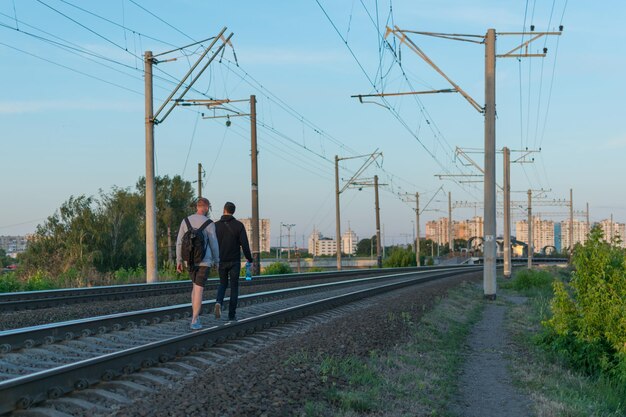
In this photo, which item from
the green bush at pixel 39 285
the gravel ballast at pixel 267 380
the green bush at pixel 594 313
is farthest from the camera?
the green bush at pixel 39 285

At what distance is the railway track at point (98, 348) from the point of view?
6.92m

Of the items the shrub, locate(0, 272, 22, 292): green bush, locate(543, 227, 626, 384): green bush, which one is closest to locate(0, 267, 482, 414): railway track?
locate(543, 227, 626, 384): green bush

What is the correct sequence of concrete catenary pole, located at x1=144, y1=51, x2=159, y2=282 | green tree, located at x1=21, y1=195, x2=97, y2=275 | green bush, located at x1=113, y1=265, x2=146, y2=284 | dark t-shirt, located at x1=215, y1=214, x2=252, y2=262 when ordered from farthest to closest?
green tree, located at x1=21, y1=195, x2=97, y2=275 → green bush, located at x1=113, y1=265, x2=146, y2=284 → concrete catenary pole, located at x1=144, y1=51, x2=159, y2=282 → dark t-shirt, located at x1=215, y1=214, x2=252, y2=262

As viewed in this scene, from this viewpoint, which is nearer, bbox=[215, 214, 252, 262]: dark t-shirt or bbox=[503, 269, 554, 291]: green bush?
→ bbox=[215, 214, 252, 262]: dark t-shirt

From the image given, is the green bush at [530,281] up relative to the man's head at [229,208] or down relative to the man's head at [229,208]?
down

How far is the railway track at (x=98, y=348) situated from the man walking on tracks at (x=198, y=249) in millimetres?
645

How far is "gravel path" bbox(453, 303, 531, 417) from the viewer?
329 inches

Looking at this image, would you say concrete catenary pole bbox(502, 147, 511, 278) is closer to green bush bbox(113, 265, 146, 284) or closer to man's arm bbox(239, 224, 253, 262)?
green bush bbox(113, 265, 146, 284)

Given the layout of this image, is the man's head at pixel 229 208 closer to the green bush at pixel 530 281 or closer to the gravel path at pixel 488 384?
the gravel path at pixel 488 384

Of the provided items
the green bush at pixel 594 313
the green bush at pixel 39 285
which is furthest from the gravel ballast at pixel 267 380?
the green bush at pixel 39 285

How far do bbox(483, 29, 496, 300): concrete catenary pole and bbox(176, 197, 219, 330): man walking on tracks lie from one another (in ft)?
50.3

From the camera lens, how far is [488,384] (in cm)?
988

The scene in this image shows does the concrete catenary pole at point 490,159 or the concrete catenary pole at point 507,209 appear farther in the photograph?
the concrete catenary pole at point 507,209

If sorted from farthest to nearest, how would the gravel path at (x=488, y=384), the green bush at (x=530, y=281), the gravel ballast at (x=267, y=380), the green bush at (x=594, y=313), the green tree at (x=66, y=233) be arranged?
the green tree at (x=66, y=233) → the green bush at (x=530, y=281) → the green bush at (x=594, y=313) → the gravel path at (x=488, y=384) → the gravel ballast at (x=267, y=380)
